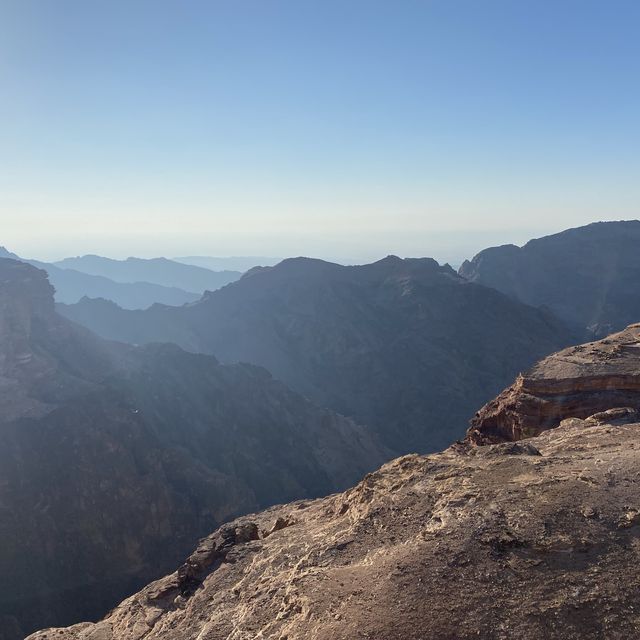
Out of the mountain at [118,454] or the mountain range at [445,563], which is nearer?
the mountain range at [445,563]

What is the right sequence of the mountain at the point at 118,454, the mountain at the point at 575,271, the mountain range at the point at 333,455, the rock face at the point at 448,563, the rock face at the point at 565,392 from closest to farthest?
the rock face at the point at 448,563
the mountain range at the point at 333,455
the rock face at the point at 565,392
the mountain at the point at 118,454
the mountain at the point at 575,271

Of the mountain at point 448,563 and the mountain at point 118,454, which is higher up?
the mountain at point 448,563

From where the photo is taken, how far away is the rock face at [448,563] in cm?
1010

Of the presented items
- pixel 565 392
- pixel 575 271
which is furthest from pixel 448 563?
pixel 575 271

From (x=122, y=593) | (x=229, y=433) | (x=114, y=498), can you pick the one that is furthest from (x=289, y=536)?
(x=229, y=433)

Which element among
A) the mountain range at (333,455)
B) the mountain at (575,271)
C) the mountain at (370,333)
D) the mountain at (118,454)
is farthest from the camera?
the mountain at (575,271)

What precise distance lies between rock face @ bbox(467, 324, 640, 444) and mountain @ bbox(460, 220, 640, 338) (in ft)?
329

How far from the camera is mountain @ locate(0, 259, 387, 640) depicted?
41.9 meters

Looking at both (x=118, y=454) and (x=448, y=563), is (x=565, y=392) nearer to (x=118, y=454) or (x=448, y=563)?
(x=448, y=563)

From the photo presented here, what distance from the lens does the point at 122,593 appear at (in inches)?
1625

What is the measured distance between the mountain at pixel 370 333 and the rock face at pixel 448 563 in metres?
67.1

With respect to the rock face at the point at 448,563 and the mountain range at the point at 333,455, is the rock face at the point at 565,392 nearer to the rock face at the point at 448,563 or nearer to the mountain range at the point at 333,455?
the mountain range at the point at 333,455

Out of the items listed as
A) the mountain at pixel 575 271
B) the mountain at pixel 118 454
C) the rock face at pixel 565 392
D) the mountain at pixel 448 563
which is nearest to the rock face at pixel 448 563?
the mountain at pixel 448 563

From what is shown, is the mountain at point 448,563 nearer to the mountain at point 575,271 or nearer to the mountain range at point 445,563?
the mountain range at point 445,563
